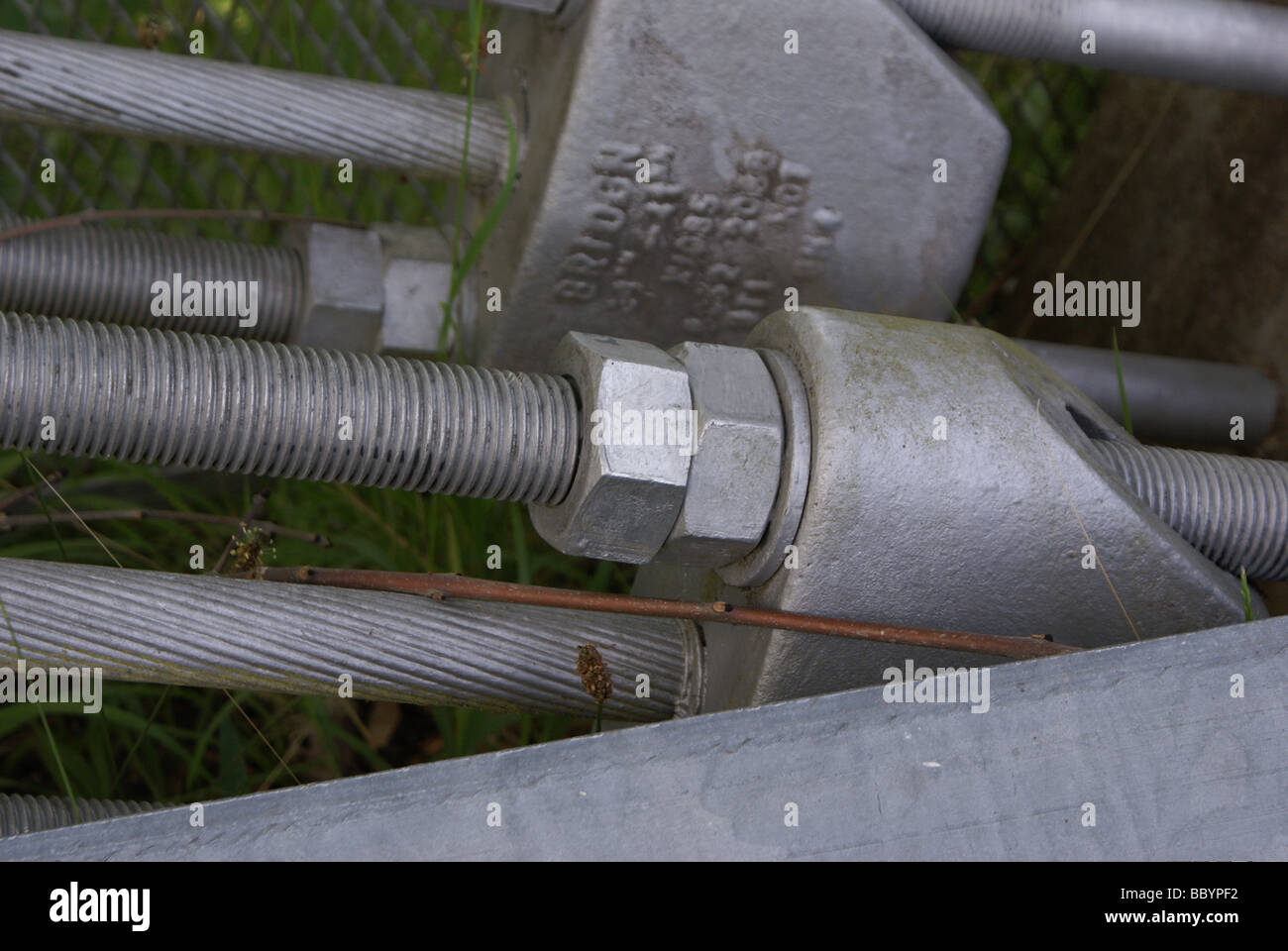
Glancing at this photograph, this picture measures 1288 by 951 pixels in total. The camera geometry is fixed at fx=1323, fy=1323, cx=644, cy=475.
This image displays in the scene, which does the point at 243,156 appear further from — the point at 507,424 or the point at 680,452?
the point at 680,452

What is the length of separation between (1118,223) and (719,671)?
111 centimetres

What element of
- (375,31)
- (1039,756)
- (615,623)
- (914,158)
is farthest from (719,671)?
(375,31)

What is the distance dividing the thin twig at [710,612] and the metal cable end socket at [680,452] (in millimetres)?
68

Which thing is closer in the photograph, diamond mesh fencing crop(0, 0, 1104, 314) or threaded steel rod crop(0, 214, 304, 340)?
threaded steel rod crop(0, 214, 304, 340)

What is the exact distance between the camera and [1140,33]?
1.39 m

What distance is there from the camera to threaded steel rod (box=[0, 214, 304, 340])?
1.45 m

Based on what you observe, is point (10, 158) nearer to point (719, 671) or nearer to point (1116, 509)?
point (719, 671)

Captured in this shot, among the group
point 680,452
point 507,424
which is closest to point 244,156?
point 507,424

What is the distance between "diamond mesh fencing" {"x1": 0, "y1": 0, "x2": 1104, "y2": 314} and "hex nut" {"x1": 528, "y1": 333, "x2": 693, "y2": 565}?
780 mm

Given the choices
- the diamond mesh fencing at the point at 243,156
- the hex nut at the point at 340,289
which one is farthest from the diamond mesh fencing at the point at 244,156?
the hex nut at the point at 340,289

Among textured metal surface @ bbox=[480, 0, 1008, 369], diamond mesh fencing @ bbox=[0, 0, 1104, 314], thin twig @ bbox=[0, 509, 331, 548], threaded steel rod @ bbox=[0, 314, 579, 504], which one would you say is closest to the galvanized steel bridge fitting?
threaded steel rod @ bbox=[0, 314, 579, 504]

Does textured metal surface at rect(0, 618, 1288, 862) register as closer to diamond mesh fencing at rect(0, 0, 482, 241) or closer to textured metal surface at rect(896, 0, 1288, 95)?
textured metal surface at rect(896, 0, 1288, 95)

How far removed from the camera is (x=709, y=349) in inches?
43.6

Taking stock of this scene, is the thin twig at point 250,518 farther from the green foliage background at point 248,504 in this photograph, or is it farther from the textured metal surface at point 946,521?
the textured metal surface at point 946,521
